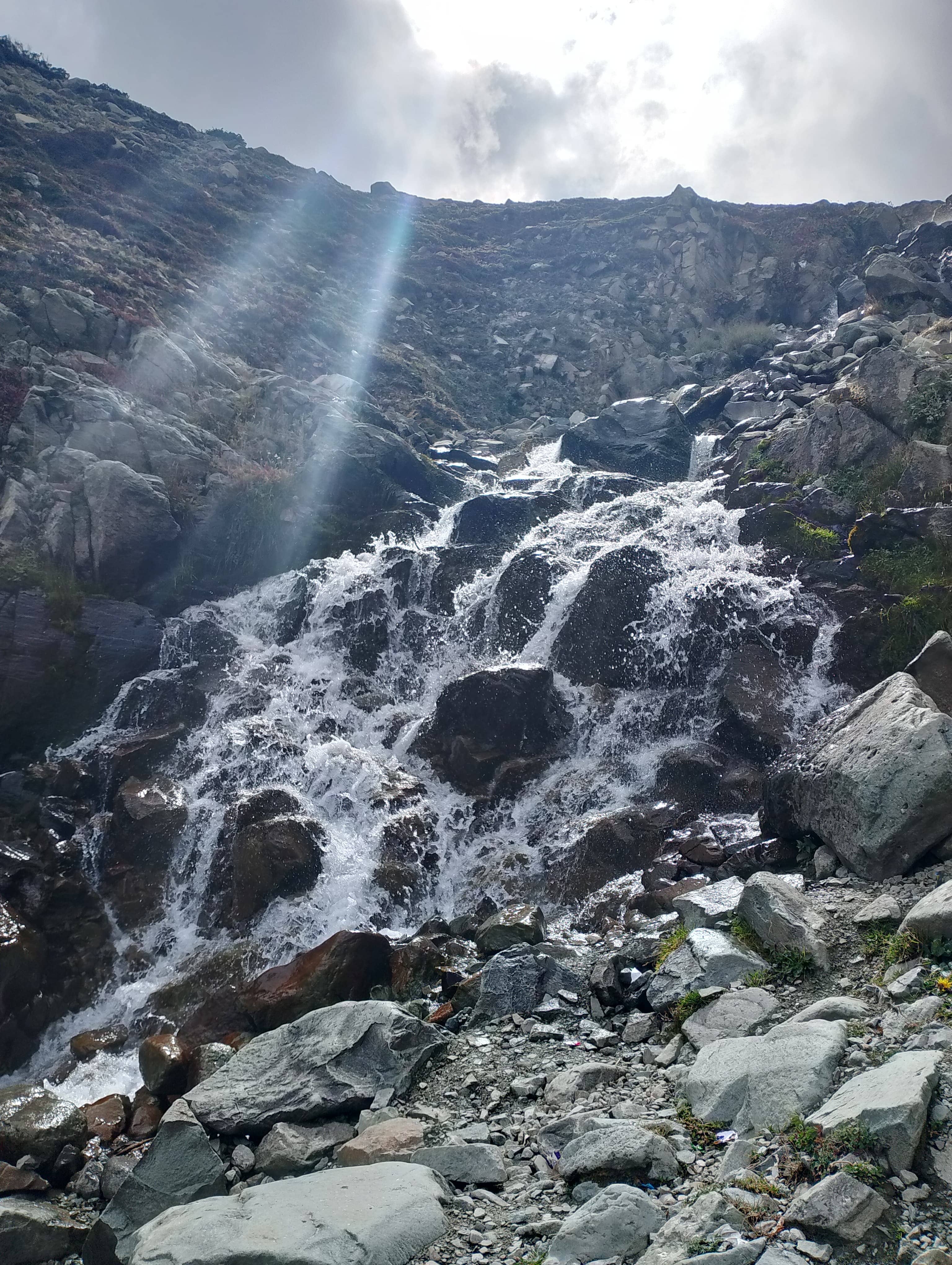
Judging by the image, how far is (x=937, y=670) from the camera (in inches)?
460

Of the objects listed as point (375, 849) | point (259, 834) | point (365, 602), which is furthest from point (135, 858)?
point (365, 602)

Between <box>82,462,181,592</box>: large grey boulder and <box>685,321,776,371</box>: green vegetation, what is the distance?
26.3 meters

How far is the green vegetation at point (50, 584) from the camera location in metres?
18.2

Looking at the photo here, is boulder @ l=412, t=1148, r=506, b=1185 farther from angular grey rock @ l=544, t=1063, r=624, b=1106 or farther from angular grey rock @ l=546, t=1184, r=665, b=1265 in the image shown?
angular grey rock @ l=546, t=1184, r=665, b=1265

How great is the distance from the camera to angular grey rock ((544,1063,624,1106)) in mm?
6191

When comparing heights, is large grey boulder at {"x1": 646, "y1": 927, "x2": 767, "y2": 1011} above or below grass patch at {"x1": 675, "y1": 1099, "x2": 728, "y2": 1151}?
above

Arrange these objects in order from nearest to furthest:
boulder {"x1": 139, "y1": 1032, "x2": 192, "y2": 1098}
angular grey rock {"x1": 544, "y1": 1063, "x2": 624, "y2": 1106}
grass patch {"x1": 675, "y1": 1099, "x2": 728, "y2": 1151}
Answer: grass patch {"x1": 675, "y1": 1099, "x2": 728, "y2": 1151}, angular grey rock {"x1": 544, "y1": 1063, "x2": 624, "y2": 1106}, boulder {"x1": 139, "y1": 1032, "x2": 192, "y2": 1098}

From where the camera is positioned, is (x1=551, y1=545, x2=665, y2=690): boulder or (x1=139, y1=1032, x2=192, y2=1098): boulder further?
(x1=551, y1=545, x2=665, y2=690): boulder

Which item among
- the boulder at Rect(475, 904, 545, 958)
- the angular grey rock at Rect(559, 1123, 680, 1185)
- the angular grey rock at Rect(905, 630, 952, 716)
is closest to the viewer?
the angular grey rock at Rect(559, 1123, 680, 1185)

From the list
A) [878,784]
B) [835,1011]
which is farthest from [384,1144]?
[878,784]

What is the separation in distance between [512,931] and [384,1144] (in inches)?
181

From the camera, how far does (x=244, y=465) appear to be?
24.5m

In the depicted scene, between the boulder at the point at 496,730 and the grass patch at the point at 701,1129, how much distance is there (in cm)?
997

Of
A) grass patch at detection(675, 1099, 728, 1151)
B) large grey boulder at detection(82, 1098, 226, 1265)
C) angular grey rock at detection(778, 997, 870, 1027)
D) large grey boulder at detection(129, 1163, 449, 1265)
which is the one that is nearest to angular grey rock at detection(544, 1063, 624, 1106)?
grass patch at detection(675, 1099, 728, 1151)
